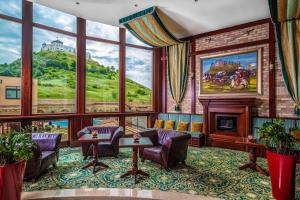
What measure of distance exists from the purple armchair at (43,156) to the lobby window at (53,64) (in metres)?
1.73

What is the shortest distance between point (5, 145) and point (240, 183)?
363 centimetres

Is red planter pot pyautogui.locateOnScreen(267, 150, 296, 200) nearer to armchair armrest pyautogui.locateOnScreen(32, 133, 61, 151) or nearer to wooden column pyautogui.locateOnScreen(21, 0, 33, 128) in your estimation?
armchair armrest pyautogui.locateOnScreen(32, 133, 61, 151)

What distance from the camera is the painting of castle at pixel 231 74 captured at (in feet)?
18.9

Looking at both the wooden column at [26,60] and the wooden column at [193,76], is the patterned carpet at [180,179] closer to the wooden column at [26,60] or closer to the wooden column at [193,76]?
the wooden column at [26,60]

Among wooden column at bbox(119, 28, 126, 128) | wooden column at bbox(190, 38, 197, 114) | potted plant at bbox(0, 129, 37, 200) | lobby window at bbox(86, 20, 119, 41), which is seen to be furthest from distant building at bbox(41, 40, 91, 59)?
wooden column at bbox(190, 38, 197, 114)

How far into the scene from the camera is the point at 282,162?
2.79 m

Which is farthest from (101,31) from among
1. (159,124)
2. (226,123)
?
(226,123)

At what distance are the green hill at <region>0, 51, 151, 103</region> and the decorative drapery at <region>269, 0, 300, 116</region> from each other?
4.84 metres

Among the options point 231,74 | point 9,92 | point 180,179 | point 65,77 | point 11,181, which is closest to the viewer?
point 11,181

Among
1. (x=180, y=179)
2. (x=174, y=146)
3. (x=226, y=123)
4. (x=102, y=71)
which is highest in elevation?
(x=102, y=71)

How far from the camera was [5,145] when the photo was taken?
238cm

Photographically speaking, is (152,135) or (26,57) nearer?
(152,135)

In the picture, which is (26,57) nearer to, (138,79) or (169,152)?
(138,79)

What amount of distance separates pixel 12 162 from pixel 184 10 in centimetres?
493
